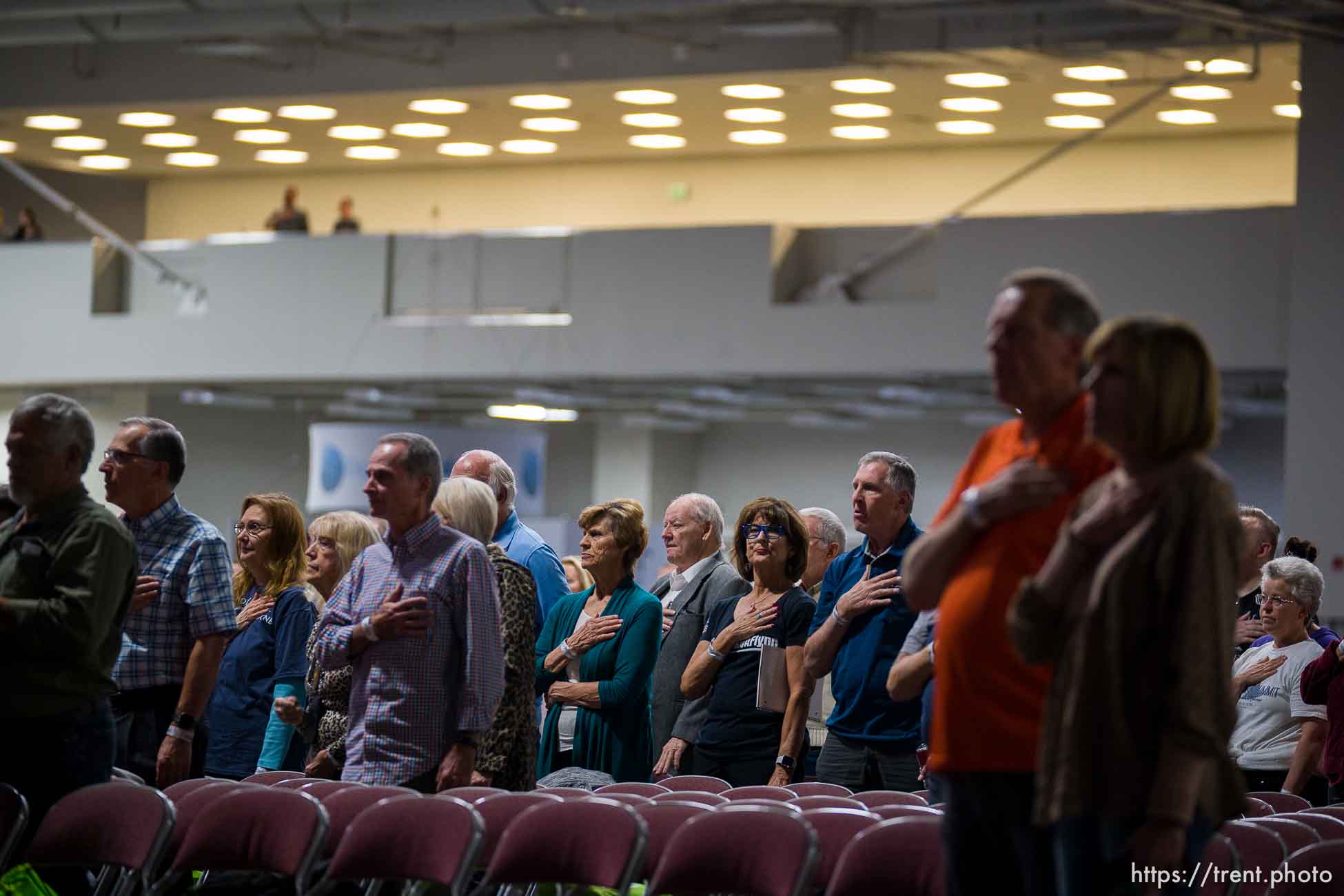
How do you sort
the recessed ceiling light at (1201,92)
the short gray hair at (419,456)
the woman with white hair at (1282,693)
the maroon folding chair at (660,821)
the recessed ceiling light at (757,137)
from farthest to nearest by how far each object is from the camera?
the recessed ceiling light at (757,137) → the recessed ceiling light at (1201,92) → the woman with white hair at (1282,693) → the short gray hair at (419,456) → the maroon folding chair at (660,821)

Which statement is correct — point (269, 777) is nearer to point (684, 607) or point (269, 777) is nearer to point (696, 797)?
point (696, 797)

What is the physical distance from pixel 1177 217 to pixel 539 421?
34.7 feet

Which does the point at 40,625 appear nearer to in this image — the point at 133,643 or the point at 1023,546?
the point at 133,643

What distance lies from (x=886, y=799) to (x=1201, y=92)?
12.6 meters

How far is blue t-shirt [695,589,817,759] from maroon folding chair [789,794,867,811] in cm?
141

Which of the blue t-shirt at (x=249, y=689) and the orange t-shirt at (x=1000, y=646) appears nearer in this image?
the orange t-shirt at (x=1000, y=646)

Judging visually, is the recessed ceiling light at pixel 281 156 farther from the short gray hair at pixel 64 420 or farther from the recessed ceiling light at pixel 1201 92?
the short gray hair at pixel 64 420

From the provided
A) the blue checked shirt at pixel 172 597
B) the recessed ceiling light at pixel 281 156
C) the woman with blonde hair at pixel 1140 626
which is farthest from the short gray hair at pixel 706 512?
the recessed ceiling light at pixel 281 156

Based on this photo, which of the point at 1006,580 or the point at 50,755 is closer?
the point at 1006,580

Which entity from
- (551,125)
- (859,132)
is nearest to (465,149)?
(551,125)

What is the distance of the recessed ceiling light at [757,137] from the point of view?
19.5 metres

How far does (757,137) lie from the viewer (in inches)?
779

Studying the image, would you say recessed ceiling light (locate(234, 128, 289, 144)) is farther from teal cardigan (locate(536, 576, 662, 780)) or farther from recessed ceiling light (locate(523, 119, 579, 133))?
teal cardigan (locate(536, 576, 662, 780))

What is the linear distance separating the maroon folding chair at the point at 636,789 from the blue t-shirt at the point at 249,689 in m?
1.31
